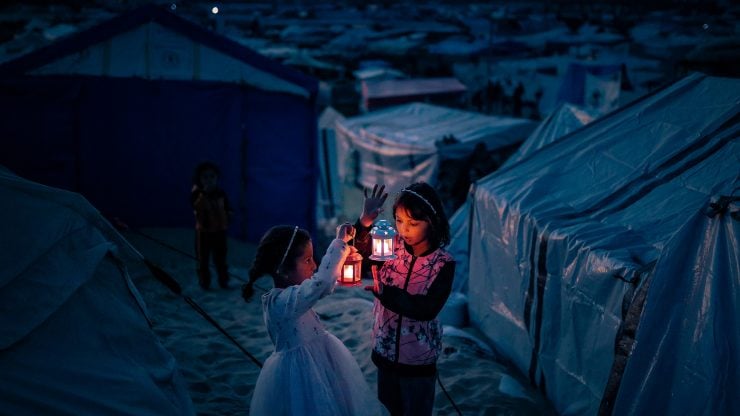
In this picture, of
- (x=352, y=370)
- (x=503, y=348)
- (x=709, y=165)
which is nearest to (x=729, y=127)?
(x=709, y=165)

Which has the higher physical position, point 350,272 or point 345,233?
point 345,233

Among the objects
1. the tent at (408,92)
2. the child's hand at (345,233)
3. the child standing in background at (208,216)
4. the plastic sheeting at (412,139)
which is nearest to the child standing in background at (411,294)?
the child's hand at (345,233)

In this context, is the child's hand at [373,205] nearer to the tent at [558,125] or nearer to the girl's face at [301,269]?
the girl's face at [301,269]

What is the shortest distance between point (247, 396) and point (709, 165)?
3836mm

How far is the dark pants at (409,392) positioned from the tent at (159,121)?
5.79 m

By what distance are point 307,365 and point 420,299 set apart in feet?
2.10

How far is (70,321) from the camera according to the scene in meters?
3.44

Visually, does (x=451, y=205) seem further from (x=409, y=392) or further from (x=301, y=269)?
(x=301, y=269)

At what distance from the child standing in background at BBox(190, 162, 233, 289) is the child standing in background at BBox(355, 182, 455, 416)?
4.07m

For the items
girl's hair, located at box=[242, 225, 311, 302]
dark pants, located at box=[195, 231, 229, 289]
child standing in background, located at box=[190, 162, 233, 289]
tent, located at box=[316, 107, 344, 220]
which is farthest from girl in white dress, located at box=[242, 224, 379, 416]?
tent, located at box=[316, 107, 344, 220]

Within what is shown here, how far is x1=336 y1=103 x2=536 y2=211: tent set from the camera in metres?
10.6

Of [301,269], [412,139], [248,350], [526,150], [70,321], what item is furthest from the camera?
[412,139]

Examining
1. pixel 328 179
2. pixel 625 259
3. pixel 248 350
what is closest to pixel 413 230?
pixel 625 259

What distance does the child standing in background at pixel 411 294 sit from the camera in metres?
3.00
